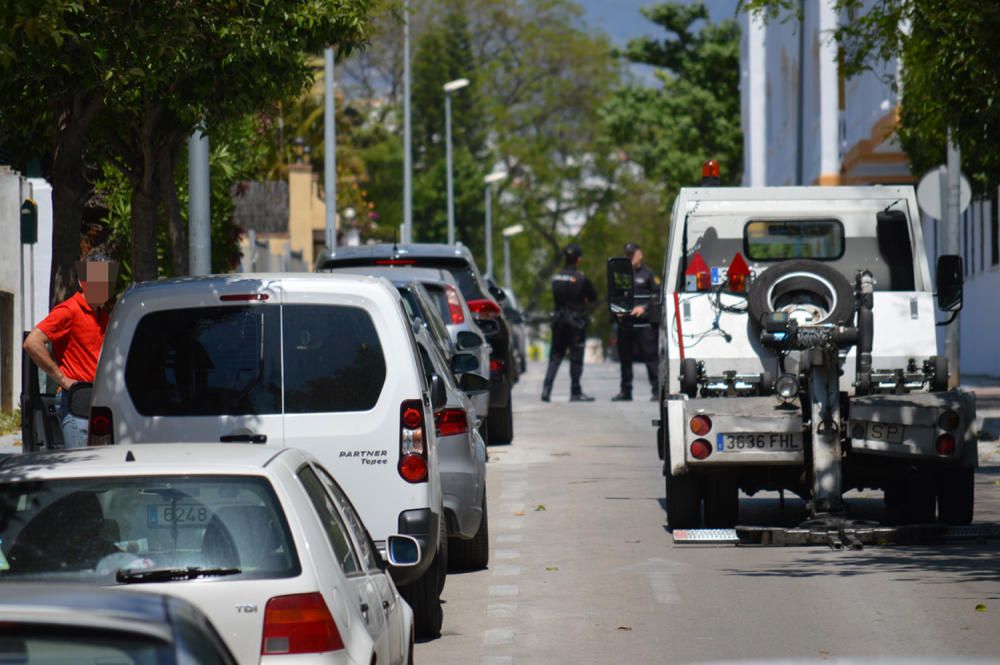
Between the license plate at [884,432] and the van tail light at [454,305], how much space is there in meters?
6.41

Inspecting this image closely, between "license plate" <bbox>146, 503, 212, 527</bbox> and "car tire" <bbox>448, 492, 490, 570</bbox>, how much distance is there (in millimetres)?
5733

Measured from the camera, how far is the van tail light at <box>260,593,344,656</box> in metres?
5.52

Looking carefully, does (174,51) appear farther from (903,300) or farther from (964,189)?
(964,189)

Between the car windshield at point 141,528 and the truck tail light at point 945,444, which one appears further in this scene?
the truck tail light at point 945,444

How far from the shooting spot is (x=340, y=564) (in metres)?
6.03

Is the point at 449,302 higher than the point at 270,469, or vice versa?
the point at 449,302

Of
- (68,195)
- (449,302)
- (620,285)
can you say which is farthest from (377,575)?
(449,302)

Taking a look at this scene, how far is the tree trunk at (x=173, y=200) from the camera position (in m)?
15.4

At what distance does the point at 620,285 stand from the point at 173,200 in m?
3.62

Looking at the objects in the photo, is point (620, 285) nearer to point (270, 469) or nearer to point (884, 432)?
point (884, 432)

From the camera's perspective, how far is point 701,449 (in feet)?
41.1

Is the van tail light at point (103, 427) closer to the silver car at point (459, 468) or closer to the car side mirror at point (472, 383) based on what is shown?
the silver car at point (459, 468)

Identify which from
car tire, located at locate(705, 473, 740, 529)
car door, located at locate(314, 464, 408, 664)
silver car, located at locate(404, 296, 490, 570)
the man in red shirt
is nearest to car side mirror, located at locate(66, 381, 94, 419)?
the man in red shirt

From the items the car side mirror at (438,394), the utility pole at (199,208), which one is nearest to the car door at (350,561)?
the car side mirror at (438,394)
